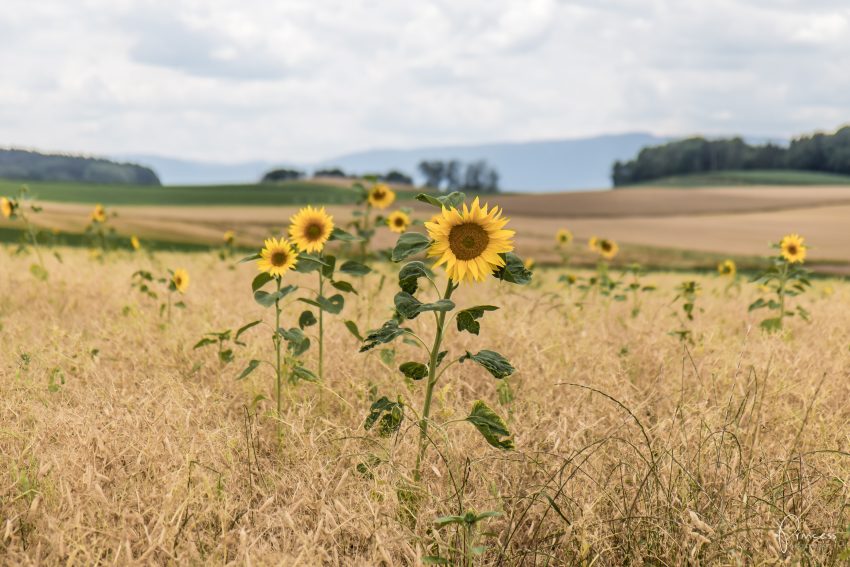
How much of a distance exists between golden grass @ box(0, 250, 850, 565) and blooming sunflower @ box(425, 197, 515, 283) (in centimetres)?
66

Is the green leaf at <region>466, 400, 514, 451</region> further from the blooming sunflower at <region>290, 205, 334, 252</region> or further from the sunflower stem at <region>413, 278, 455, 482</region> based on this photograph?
the blooming sunflower at <region>290, 205, 334, 252</region>

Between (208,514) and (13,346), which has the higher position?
(13,346)

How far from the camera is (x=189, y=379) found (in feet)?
11.6

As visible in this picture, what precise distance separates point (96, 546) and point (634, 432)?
1.99 metres

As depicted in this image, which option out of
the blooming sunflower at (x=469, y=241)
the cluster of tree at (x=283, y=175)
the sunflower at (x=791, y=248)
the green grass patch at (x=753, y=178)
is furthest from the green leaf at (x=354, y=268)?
the cluster of tree at (x=283, y=175)

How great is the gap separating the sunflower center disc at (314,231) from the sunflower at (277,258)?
0.58 ft

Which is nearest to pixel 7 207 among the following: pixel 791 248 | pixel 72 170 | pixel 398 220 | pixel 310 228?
pixel 398 220

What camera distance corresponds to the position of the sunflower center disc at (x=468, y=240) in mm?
2131

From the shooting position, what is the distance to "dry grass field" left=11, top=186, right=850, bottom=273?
14.5 metres

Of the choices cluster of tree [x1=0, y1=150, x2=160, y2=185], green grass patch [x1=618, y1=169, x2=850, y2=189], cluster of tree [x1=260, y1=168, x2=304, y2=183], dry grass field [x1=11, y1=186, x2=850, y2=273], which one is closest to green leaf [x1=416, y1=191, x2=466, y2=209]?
dry grass field [x1=11, y1=186, x2=850, y2=273]

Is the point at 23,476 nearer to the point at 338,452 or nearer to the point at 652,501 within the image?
the point at 338,452

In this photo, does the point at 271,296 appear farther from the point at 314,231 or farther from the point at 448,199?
the point at 448,199

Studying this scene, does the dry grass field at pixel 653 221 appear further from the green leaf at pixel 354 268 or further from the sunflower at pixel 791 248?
the green leaf at pixel 354 268

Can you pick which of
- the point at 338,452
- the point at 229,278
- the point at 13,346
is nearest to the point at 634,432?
the point at 338,452
